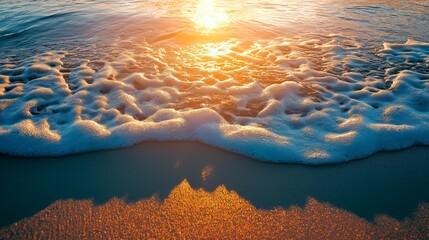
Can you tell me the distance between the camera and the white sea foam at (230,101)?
8.25 feet

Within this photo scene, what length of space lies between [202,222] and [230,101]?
171cm

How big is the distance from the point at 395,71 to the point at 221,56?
8.97 feet

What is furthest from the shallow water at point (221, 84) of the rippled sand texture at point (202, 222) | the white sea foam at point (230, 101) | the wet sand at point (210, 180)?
the rippled sand texture at point (202, 222)

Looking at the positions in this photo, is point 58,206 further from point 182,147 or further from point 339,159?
point 339,159

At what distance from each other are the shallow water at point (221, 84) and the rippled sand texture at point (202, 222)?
23.8 inches

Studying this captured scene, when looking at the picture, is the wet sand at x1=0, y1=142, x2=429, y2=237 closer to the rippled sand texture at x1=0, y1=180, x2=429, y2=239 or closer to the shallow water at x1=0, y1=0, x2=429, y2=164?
the rippled sand texture at x1=0, y1=180, x2=429, y2=239

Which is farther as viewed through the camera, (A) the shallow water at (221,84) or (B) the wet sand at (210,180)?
(A) the shallow water at (221,84)

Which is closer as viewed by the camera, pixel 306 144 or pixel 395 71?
pixel 306 144

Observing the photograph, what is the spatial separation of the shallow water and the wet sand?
0.45 ft

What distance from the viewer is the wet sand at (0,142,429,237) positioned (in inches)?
76.0

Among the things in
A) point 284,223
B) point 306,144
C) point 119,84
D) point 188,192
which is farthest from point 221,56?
point 284,223

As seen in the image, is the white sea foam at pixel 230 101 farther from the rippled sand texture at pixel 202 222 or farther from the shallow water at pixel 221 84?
the rippled sand texture at pixel 202 222

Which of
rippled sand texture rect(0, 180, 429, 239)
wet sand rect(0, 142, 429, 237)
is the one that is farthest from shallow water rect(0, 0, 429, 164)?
rippled sand texture rect(0, 180, 429, 239)

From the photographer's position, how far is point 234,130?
2.63 metres
